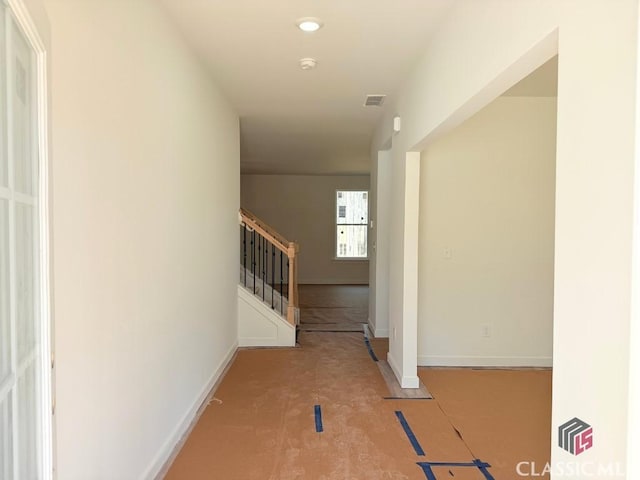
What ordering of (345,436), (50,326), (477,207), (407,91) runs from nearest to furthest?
(50,326) → (345,436) → (407,91) → (477,207)

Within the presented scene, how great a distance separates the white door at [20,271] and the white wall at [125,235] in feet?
1.17

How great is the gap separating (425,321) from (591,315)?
3.31 metres

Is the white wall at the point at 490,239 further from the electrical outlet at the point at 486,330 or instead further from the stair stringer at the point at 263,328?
the stair stringer at the point at 263,328

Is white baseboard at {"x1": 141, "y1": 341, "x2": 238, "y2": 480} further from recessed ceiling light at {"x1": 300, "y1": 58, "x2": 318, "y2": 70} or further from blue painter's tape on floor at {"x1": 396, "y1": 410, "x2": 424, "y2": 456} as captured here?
recessed ceiling light at {"x1": 300, "y1": 58, "x2": 318, "y2": 70}

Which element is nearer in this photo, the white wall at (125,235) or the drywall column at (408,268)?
the white wall at (125,235)

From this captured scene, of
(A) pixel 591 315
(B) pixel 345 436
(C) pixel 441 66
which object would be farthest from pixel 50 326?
(C) pixel 441 66

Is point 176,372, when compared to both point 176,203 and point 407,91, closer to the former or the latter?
point 176,203

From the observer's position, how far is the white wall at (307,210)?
1096cm

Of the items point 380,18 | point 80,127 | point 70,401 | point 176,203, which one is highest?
point 380,18

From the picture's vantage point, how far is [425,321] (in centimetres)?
448

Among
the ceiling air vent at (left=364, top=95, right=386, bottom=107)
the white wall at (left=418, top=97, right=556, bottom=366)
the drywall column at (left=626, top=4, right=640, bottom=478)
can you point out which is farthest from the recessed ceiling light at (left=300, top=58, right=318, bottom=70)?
the drywall column at (left=626, top=4, right=640, bottom=478)

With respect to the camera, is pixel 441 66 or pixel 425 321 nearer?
pixel 441 66

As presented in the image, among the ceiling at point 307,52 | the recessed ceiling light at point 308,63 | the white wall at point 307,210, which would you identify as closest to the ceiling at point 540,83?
the ceiling at point 307,52

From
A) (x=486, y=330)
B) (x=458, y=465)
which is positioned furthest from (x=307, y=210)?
(x=458, y=465)
